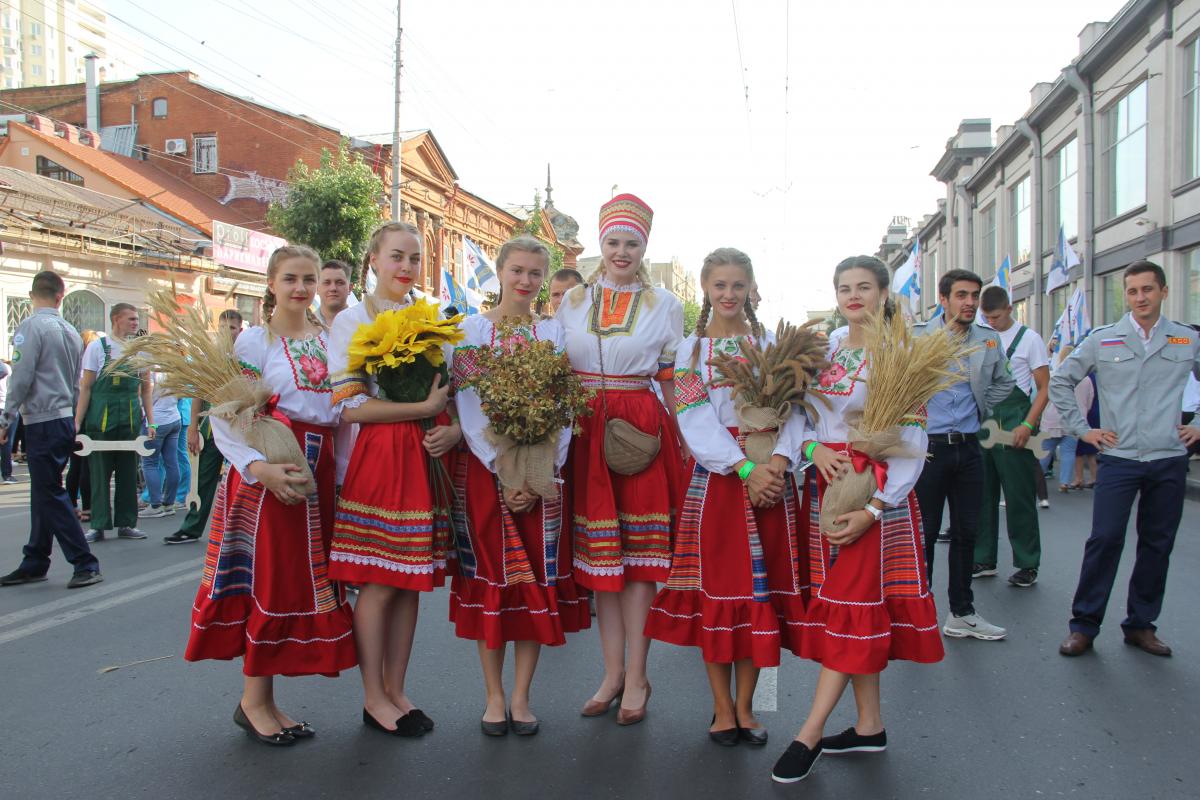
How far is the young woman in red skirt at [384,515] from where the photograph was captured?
3.70m

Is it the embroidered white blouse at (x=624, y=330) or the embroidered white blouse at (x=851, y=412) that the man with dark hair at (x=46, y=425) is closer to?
the embroidered white blouse at (x=624, y=330)

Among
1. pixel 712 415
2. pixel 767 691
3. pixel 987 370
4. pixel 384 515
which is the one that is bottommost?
pixel 767 691

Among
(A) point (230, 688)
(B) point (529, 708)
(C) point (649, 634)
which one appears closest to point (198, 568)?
(A) point (230, 688)

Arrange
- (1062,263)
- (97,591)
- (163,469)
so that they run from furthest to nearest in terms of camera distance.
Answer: (1062,263) < (163,469) < (97,591)

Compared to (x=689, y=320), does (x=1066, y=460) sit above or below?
below

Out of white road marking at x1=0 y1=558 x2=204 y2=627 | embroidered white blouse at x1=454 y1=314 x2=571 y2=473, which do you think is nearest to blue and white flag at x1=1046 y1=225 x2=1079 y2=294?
white road marking at x1=0 y1=558 x2=204 y2=627

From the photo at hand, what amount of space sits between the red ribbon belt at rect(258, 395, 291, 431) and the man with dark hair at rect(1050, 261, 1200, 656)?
13.4 feet

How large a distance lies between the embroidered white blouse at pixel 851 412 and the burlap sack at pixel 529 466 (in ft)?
3.52

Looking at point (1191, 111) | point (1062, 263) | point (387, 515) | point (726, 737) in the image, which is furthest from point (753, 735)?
point (1191, 111)

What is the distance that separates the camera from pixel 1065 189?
81.4 feet

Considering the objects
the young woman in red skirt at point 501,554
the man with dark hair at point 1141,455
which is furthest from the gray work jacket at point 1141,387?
the young woman in red skirt at point 501,554

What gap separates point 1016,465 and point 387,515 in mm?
5016

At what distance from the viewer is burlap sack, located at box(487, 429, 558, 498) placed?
3705 mm

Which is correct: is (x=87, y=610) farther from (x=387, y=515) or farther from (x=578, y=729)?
(x=578, y=729)
